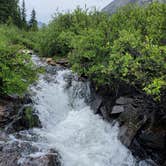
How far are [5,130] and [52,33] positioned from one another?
12.5 m

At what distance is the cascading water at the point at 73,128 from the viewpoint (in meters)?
9.42

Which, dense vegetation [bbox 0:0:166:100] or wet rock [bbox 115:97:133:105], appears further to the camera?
wet rock [bbox 115:97:133:105]

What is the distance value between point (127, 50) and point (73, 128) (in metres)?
4.32

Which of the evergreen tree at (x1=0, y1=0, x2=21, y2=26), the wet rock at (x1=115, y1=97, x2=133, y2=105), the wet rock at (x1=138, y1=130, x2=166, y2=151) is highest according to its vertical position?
the evergreen tree at (x1=0, y1=0, x2=21, y2=26)

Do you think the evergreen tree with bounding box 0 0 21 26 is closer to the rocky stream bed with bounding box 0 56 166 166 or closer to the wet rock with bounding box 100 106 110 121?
the rocky stream bed with bounding box 0 56 166 166

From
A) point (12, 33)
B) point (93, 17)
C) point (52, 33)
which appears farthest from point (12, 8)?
point (93, 17)

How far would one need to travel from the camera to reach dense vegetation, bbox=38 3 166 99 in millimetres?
7906

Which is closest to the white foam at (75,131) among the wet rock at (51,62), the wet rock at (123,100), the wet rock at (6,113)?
the wet rock at (123,100)

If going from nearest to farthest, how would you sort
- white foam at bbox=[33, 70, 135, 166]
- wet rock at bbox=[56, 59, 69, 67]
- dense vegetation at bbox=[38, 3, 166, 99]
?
dense vegetation at bbox=[38, 3, 166, 99] → white foam at bbox=[33, 70, 135, 166] → wet rock at bbox=[56, 59, 69, 67]

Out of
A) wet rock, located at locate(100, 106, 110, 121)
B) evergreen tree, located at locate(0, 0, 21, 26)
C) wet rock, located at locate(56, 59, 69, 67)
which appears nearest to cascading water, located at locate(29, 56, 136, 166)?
wet rock, located at locate(100, 106, 110, 121)

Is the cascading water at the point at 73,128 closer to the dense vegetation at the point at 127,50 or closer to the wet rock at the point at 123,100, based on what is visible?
the wet rock at the point at 123,100

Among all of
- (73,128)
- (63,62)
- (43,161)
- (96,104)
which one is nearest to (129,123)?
(73,128)

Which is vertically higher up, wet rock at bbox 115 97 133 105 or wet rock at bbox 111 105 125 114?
wet rock at bbox 115 97 133 105

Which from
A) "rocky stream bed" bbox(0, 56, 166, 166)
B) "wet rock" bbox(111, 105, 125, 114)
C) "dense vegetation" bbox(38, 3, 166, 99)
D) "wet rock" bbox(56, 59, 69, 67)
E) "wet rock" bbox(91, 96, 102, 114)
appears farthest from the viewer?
"wet rock" bbox(56, 59, 69, 67)
